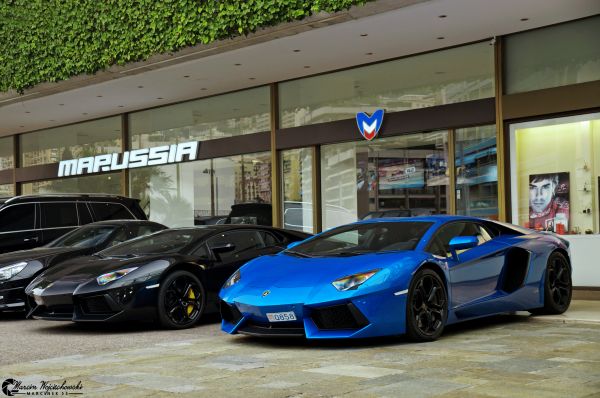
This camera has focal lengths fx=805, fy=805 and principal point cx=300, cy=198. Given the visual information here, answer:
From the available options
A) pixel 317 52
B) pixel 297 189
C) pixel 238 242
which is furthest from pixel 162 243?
pixel 297 189

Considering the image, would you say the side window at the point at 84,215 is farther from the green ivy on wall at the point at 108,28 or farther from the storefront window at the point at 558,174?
the storefront window at the point at 558,174

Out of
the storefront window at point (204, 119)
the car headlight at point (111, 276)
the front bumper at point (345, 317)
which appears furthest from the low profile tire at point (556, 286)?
the storefront window at point (204, 119)

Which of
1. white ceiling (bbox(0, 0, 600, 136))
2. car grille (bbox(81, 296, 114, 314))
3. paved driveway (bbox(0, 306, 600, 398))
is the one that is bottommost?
paved driveway (bbox(0, 306, 600, 398))

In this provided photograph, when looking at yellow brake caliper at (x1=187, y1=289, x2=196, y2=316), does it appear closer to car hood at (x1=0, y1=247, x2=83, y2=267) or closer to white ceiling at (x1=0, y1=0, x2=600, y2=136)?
car hood at (x1=0, y1=247, x2=83, y2=267)

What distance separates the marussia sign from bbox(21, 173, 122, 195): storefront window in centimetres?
29

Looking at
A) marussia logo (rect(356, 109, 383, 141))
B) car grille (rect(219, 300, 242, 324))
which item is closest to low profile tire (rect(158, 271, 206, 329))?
car grille (rect(219, 300, 242, 324))

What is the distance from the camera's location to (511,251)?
8727 mm

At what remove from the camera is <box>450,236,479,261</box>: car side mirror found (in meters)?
7.96

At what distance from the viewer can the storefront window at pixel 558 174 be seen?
12953 mm

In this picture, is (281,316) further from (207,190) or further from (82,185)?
(82,185)

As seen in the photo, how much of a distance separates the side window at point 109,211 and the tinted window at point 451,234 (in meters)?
7.47

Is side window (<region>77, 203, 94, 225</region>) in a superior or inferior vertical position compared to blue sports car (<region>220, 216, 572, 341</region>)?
superior

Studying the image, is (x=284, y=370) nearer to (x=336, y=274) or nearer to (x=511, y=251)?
(x=336, y=274)

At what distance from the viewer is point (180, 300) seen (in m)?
9.45
